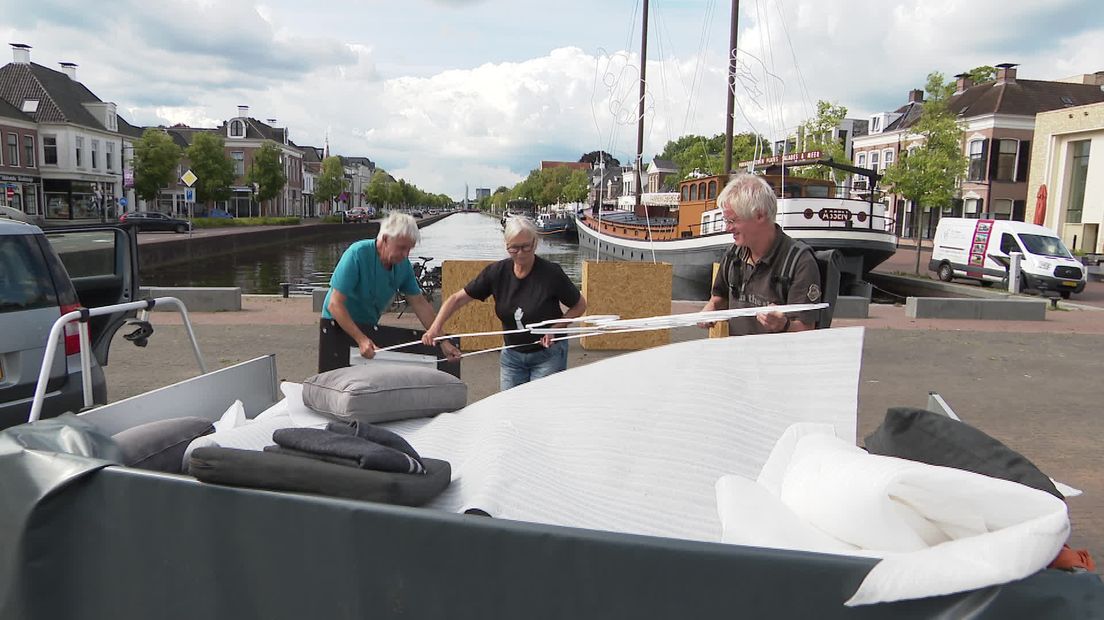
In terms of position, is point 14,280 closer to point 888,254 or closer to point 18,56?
point 888,254

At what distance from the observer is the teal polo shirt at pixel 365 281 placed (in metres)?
4.27

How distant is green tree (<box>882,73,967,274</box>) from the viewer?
2475 cm

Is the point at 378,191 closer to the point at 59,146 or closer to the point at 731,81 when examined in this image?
the point at 59,146

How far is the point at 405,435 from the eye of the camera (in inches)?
109

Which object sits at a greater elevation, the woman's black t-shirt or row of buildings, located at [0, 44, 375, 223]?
row of buildings, located at [0, 44, 375, 223]

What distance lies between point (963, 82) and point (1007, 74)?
3.87 m

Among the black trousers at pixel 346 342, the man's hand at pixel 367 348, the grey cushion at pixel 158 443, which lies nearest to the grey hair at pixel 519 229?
the black trousers at pixel 346 342

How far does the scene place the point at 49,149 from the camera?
4562cm

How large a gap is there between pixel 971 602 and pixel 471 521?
102 cm

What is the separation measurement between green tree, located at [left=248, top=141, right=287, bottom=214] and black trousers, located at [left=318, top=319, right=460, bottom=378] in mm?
59580

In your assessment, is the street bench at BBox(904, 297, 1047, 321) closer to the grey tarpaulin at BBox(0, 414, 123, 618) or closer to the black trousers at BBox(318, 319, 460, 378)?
the black trousers at BBox(318, 319, 460, 378)

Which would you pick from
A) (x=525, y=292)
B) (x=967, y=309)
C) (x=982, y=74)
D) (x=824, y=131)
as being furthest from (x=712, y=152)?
(x=525, y=292)

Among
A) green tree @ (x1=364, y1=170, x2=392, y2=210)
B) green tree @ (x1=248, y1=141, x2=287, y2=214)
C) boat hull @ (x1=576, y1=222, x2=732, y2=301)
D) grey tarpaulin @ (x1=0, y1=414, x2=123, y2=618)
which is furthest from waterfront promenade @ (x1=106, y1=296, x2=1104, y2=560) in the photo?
green tree @ (x1=364, y1=170, x2=392, y2=210)

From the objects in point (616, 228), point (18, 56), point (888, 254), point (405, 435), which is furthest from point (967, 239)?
point (18, 56)
